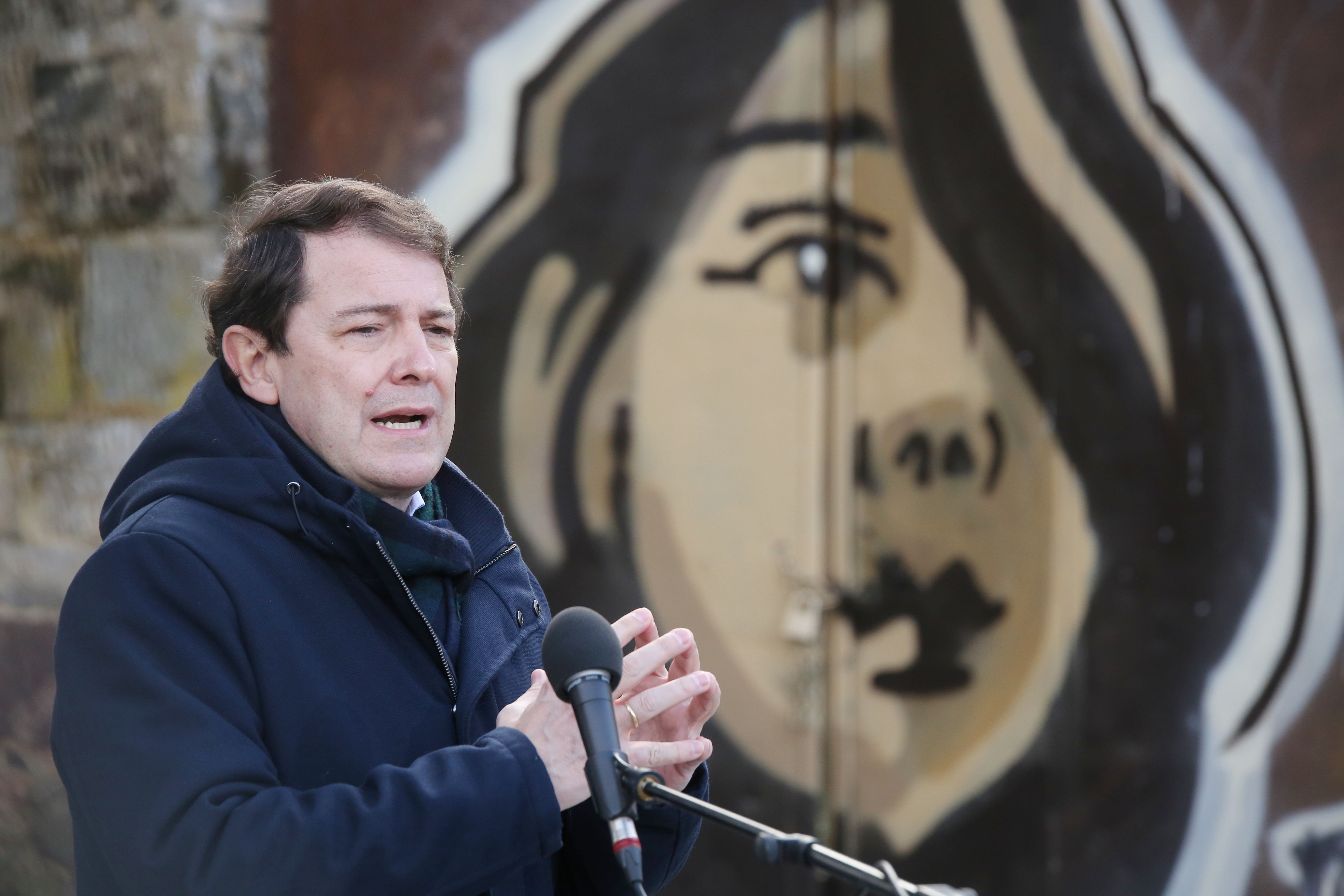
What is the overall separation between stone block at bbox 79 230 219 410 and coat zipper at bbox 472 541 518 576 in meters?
1.78

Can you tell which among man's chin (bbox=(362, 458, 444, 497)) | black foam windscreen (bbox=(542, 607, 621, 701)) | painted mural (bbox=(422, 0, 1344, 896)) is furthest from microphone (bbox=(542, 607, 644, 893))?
painted mural (bbox=(422, 0, 1344, 896))

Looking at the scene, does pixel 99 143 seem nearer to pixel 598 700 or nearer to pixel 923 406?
pixel 923 406

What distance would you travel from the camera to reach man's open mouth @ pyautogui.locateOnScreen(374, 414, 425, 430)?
6.06 feet

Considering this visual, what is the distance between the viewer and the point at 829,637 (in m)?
3.89

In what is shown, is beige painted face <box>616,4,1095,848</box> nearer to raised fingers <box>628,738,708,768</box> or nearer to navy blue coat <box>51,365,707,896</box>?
navy blue coat <box>51,365,707,896</box>

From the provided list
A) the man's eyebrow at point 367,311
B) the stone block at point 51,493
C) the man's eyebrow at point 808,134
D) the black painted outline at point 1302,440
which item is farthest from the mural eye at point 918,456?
the man's eyebrow at point 367,311

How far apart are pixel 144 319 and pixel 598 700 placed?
2.59 m

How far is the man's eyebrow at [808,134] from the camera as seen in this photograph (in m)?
3.81

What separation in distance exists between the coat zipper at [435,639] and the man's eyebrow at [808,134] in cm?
234

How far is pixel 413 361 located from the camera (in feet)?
6.07

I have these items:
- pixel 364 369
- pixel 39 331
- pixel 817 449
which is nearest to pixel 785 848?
pixel 364 369

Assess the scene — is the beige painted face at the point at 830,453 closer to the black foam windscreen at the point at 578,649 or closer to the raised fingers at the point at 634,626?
the raised fingers at the point at 634,626

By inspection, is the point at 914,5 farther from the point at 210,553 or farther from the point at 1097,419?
the point at 210,553

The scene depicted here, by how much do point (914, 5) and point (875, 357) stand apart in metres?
1.05
